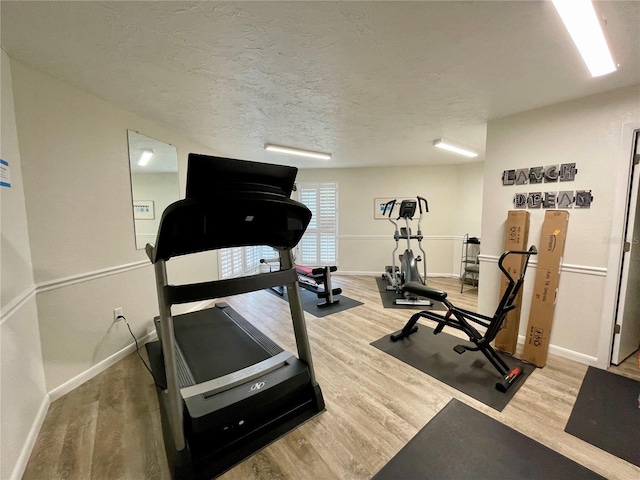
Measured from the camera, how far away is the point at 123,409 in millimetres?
1859

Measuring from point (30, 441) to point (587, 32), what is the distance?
13.2ft

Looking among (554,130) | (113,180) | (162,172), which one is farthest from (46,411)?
(554,130)

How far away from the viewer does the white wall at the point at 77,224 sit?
1.85 metres

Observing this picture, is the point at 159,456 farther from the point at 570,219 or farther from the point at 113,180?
the point at 570,219

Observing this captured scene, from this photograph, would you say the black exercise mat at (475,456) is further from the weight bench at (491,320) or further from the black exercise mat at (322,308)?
the black exercise mat at (322,308)

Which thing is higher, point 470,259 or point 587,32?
point 587,32

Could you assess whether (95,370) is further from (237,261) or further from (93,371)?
(237,261)

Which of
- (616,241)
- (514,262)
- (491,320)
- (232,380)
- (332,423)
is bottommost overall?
(332,423)

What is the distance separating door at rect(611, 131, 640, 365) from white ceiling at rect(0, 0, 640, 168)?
0.87 meters

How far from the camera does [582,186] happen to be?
2311 mm

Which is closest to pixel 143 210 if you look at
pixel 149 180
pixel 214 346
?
pixel 149 180

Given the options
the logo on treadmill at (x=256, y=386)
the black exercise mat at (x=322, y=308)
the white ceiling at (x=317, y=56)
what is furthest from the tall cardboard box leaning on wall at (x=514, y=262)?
the logo on treadmill at (x=256, y=386)

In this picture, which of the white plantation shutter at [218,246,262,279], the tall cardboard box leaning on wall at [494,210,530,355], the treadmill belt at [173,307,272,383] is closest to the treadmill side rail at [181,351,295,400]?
the treadmill belt at [173,307,272,383]

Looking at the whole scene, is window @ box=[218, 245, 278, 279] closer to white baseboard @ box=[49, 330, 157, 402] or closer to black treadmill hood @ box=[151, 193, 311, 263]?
white baseboard @ box=[49, 330, 157, 402]
